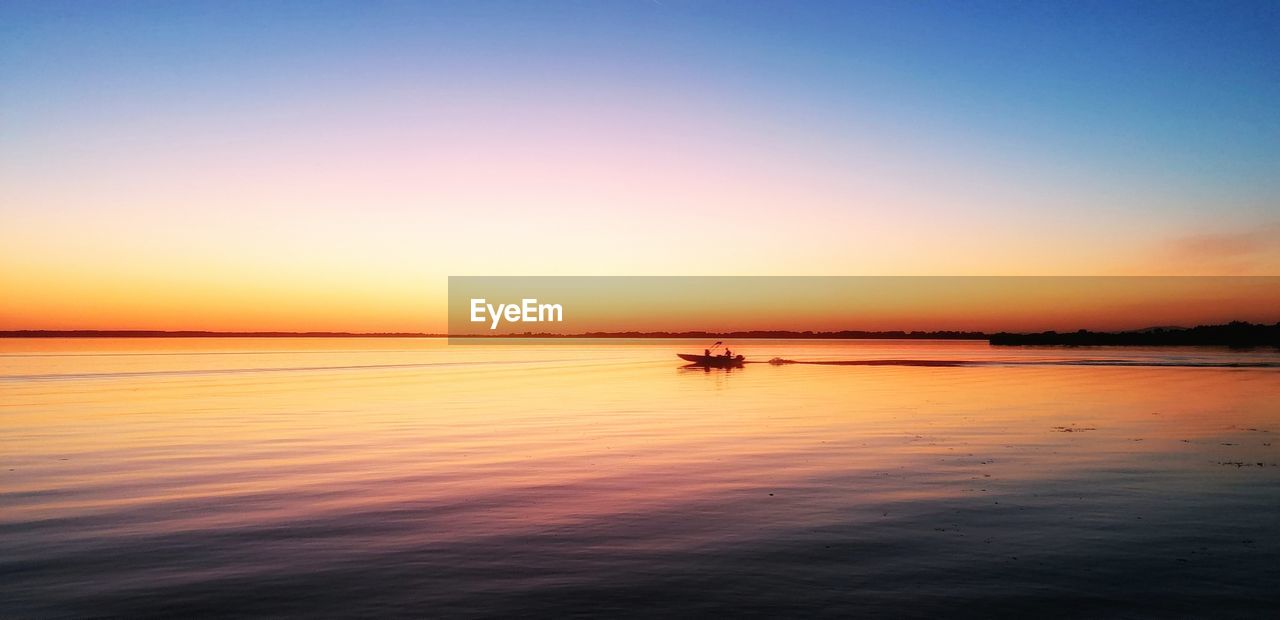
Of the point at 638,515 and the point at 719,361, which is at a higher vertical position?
the point at 719,361

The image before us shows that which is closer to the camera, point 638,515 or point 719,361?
point 638,515

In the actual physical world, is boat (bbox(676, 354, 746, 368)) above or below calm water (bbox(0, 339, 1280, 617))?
above

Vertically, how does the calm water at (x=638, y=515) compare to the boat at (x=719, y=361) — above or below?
below

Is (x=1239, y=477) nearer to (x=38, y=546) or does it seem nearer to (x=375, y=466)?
(x=375, y=466)

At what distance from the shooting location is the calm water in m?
11.5

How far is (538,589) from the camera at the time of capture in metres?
11.6

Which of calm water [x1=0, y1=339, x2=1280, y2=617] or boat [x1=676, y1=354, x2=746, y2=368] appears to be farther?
boat [x1=676, y1=354, x2=746, y2=368]

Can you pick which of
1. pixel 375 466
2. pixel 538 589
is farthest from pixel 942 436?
pixel 538 589

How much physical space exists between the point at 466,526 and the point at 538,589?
171 inches

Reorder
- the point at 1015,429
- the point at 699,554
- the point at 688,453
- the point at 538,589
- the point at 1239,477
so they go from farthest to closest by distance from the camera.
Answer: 1. the point at 1015,429
2. the point at 688,453
3. the point at 1239,477
4. the point at 699,554
5. the point at 538,589

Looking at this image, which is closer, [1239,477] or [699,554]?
[699,554]

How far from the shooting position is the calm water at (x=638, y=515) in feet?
37.7

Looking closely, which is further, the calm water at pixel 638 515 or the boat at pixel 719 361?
the boat at pixel 719 361

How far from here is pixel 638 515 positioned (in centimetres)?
1672
